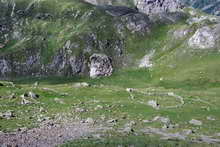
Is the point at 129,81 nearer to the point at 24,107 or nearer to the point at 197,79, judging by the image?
the point at 197,79

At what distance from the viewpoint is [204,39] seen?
195m

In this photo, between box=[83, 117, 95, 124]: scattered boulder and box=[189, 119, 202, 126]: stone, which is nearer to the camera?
box=[83, 117, 95, 124]: scattered boulder

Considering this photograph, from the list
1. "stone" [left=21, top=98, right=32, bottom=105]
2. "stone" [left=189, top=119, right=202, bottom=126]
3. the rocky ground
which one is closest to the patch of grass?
the rocky ground

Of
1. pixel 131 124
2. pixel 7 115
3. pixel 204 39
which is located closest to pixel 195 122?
pixel 131 124

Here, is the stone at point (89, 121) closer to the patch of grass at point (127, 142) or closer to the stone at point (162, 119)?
the patch of grass at point (127, 142)

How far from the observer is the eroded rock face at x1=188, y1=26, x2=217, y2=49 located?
191750 millimetres

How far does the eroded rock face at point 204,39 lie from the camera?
191750mm

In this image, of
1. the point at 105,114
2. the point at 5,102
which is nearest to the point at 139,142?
the point at 105,114

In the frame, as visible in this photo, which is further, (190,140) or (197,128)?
(197,128)

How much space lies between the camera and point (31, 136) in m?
38.7

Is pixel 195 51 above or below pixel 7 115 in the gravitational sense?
above

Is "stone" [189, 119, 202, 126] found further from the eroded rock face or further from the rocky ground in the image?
the eroded rock face

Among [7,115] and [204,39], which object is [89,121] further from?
[204,39]

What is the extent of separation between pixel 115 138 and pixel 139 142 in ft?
10.9
